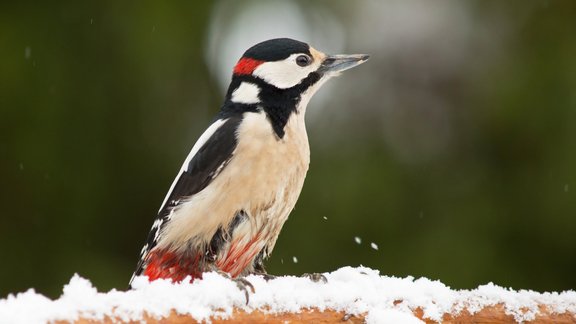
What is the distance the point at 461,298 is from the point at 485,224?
6.65ft

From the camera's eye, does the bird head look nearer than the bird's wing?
No

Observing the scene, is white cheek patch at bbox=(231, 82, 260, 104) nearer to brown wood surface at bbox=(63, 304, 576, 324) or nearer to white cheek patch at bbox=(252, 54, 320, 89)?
white cheek patch at bbox=(252, 54, 320, 89)

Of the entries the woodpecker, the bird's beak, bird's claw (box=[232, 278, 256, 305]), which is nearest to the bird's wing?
the woodpecker

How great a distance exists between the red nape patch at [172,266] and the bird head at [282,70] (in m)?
0.60

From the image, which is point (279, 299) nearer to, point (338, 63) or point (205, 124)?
point (338, 63)

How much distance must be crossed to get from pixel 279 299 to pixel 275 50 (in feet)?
4.05

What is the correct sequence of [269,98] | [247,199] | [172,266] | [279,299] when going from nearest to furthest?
1. [279,299]
2. [247,199]
3. [172,266]
4. [269,98]

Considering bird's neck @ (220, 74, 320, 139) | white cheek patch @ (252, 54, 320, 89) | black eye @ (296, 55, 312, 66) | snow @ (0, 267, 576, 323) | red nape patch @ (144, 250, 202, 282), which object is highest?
black eye @ (296, 55, 312, 66)

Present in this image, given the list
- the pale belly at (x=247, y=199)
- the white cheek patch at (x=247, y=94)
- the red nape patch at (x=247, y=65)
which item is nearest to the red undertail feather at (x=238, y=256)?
the pale belly at (x=247, y=199)

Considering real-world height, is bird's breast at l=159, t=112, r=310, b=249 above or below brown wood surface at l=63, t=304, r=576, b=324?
above

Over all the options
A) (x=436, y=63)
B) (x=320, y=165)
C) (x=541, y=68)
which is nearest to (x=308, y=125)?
(x=320, y=165)

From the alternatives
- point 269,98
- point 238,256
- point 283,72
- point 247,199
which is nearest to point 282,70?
point 283,72

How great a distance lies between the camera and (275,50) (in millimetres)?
2990

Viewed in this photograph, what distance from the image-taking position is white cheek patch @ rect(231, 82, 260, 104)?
2.94 meters
